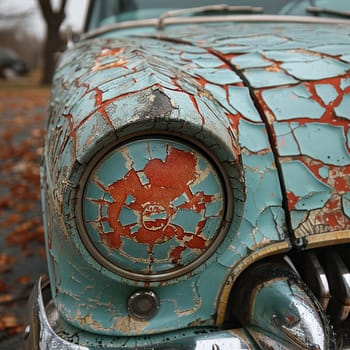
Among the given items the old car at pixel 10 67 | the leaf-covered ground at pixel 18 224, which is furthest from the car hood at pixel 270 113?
the old car at pixel 10 67

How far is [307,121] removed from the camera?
1290 mm

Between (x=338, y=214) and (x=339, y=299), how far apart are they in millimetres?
201

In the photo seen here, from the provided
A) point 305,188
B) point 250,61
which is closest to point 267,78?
point 250,61

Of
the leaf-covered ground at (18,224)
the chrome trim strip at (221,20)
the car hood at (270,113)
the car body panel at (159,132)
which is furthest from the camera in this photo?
the leaf-covered ground at (18,224)

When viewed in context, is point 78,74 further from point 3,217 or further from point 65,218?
point 3,217

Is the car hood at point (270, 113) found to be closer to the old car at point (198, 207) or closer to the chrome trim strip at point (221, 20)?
the old car at point (198, 207)

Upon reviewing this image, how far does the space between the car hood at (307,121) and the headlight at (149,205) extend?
0.69 feet

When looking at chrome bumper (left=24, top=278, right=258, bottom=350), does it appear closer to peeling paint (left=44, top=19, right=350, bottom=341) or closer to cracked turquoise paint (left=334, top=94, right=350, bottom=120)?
peeling paint (left=44, top=19, right=350, bottom=341)

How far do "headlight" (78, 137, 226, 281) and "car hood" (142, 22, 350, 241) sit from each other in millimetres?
209

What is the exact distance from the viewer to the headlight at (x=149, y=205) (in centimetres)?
109

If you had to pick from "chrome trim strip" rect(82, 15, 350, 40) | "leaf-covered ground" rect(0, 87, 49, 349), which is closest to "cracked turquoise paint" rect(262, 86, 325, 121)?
"chrome trim strip" rect(82, 15, 350, 40)

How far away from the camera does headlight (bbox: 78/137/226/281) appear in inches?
42.8

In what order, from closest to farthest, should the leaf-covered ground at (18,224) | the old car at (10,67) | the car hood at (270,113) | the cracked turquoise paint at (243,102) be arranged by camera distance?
the car hood at (270,113) → the cracked turquoise paint at (243,102) → the leaf-covered ground at (18,224) → the old car at (10,67)

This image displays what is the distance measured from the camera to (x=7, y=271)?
9.45ft
